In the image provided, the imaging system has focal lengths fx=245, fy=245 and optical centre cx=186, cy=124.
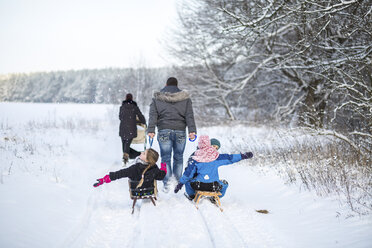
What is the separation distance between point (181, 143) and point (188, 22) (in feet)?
30.9

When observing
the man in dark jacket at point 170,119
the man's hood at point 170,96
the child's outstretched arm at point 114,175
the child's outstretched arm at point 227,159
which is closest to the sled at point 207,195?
the child's outstretched arm at point 227,159

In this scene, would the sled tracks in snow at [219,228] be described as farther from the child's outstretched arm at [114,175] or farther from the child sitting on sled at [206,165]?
the child's outstretched arm at [114,175]

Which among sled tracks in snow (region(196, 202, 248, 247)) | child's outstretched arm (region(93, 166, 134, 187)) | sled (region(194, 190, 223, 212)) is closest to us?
sled tracks in snow (region(196, 202, 248, 247))

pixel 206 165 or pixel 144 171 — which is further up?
pixel 206 165

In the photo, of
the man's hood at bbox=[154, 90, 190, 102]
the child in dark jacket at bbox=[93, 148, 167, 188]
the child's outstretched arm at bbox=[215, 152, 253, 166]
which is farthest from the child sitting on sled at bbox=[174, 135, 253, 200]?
the man's hood at bbox=[154, 90, 190, 102]

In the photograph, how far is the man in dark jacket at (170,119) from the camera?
468cm

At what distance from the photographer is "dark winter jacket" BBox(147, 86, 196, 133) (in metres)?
4.68

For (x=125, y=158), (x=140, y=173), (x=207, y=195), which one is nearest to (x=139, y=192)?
(x=140, y=173)

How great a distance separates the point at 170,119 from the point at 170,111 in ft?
0.50

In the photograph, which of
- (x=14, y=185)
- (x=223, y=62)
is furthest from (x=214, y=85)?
(x=14, y=185)

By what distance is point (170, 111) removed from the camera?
4688 mm

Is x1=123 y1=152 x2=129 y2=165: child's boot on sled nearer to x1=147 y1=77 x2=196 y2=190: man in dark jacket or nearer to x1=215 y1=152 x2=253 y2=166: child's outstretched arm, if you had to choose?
x1=147 y1=77 x2=196 y2=190: man in dark jacket

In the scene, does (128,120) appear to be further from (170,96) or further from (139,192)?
(139,192)

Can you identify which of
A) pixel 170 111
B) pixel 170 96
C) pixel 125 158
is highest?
pixel 170 96
